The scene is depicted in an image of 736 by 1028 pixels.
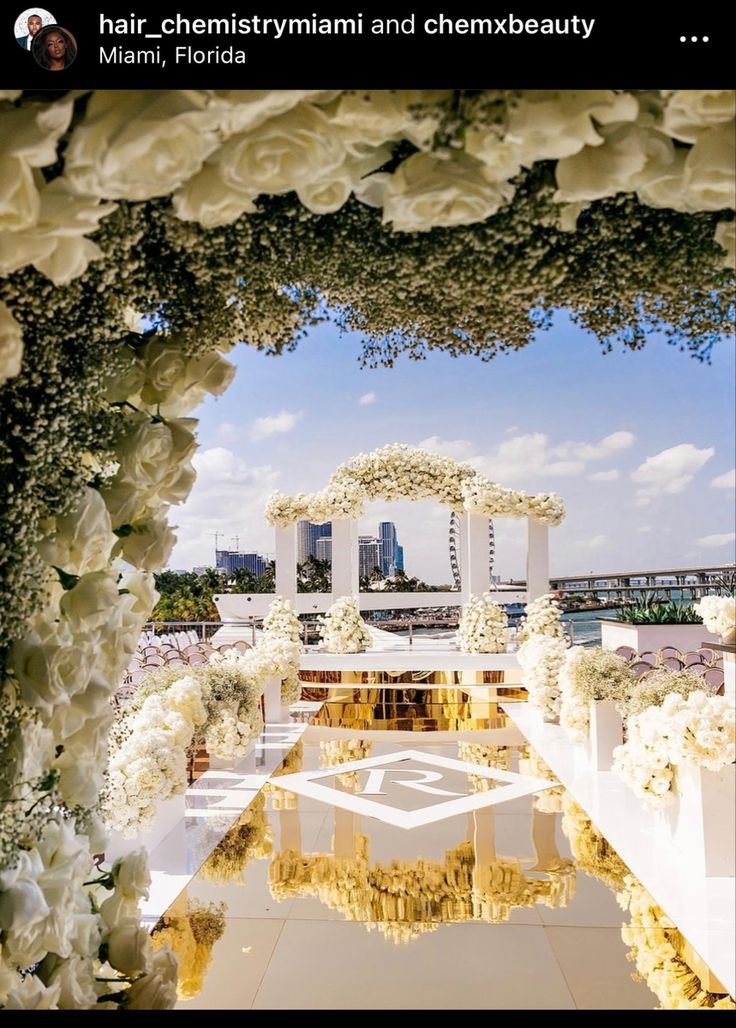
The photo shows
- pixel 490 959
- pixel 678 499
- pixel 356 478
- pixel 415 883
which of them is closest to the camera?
pixel 490 959

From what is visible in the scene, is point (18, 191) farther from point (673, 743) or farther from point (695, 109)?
point (673, 743)

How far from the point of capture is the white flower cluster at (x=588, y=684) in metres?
5.02

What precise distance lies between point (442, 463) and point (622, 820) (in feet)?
22.9

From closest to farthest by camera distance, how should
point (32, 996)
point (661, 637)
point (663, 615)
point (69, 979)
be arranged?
point (32, 996) → point (69, 979) → point (661, 637) → point (663, 615)

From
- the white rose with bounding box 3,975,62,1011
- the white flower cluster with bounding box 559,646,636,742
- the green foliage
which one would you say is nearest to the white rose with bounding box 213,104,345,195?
the white rose with bounding box 3,975,62,1011

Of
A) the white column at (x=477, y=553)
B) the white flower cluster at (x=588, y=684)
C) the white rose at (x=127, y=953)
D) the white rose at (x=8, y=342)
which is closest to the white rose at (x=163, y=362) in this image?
the white rose at (x=8, y=342)

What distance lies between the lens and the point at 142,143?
2.37 ft

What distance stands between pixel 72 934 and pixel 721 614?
152 inches
